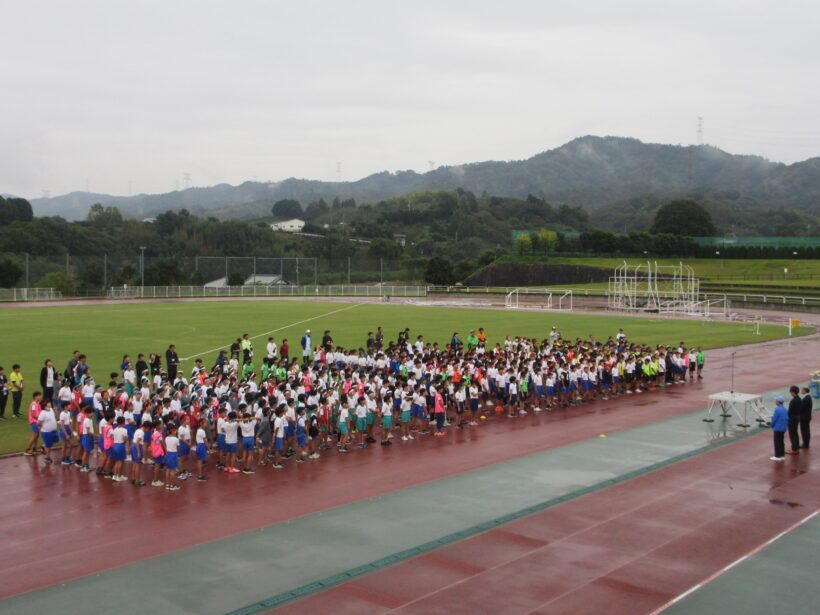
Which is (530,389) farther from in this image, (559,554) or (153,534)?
(153,534)

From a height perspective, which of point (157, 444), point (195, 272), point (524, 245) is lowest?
point (157, 444)

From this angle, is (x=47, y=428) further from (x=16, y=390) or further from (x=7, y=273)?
(x=7, y=273)

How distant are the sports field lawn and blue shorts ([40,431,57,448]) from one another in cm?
665

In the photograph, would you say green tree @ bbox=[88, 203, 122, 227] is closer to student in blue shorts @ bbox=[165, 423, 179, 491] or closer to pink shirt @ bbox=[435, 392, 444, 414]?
pink shirt @ bbox=[435, 392, 444, 414]

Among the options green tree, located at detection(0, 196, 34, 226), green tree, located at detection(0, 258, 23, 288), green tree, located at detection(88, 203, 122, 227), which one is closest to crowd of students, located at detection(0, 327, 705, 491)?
green tree, located at detection(0, 258, 23, 288)

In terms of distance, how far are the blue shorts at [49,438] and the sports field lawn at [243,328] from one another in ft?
21.8

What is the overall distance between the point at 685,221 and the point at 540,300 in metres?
62.8

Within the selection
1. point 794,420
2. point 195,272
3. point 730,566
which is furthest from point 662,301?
point 730,566

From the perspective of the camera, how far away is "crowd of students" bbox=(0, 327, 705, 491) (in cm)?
1466

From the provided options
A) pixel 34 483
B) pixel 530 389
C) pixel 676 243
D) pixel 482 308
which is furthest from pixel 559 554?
pixel 676 243

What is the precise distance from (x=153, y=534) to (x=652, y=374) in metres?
17.8

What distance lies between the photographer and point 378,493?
534 inches

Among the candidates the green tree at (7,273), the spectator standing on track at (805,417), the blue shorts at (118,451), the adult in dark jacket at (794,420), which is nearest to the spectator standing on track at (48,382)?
the blue shorts at (118,451)

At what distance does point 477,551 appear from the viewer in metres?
10.9
